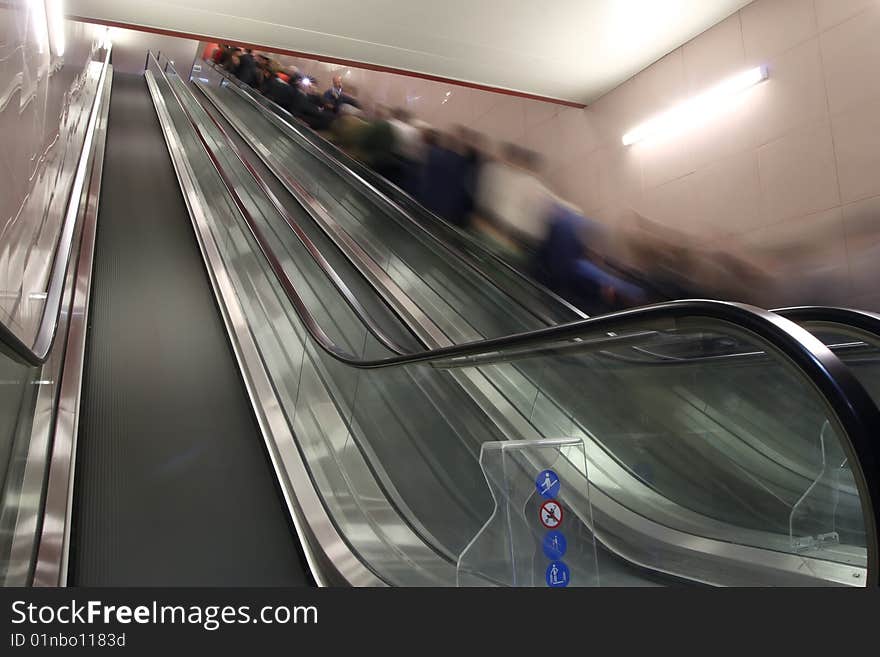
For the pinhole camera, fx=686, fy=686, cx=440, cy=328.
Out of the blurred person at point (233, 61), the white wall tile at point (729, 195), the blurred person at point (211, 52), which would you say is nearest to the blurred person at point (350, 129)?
the white wall tile at point (729, 195)

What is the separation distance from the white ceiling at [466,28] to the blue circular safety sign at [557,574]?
402 cm

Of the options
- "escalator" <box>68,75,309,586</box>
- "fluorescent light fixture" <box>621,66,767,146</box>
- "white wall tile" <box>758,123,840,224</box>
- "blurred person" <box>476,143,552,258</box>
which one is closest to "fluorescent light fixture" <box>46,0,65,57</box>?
"escalator" <box>68,75,309,586</box>

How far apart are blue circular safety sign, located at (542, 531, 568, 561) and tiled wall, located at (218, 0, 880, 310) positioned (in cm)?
280

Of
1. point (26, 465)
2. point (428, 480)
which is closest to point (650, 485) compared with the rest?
point (428, 480)

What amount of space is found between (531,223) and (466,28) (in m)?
2.20

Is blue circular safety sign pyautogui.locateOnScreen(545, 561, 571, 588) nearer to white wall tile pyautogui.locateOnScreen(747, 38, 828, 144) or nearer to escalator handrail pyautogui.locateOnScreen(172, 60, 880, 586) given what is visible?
escalator handrail pyautogui.locateOnScreen(172, 60, 880, 586)

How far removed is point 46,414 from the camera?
3416mm

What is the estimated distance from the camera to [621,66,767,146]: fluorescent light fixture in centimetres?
483

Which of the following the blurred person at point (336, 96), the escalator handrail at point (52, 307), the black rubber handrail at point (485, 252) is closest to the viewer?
the black rubber handrail at point (485, 252)

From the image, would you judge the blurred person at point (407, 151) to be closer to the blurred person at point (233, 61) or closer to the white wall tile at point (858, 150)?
the white wall tile at point (858, 150)

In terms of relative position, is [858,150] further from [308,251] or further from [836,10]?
[308,251]

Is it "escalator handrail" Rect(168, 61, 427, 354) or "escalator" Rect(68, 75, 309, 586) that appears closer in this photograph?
"escalator" Rect(68, 75, 309, 586)

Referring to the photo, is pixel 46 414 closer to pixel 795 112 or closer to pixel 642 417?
pixel 642 417

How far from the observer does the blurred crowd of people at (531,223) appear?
5180 millimetres
